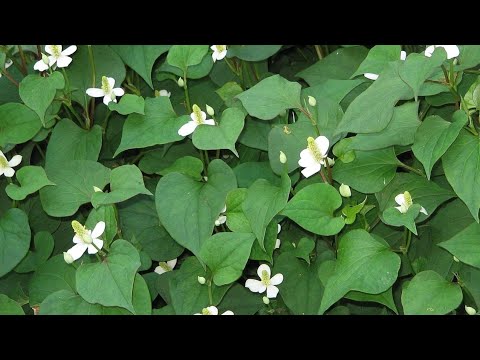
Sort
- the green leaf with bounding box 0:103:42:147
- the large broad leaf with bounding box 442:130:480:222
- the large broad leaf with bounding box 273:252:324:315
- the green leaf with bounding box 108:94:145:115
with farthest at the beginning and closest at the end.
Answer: the green leaf with bounding box 0:103:42:147 → the green leaf with bounding box 108:94:145:115 → the large broad leaf with bounding box 273:252:324:315 → the large broad leaf with bounding box 442:130:480:222

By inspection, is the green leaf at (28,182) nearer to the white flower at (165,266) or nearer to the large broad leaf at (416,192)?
the white flower at (165,266)

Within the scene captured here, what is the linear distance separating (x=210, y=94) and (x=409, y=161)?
0.51 meters

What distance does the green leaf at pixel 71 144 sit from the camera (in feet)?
5.72

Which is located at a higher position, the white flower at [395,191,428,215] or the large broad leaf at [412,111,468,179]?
the large broad leaf at [412,111,468,179]

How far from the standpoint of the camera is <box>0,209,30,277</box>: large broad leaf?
1.59 metres

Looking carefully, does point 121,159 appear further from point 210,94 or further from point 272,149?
point 272,149

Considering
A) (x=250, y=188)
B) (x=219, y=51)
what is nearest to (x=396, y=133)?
(x=250, y=188)

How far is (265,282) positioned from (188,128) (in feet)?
1.17

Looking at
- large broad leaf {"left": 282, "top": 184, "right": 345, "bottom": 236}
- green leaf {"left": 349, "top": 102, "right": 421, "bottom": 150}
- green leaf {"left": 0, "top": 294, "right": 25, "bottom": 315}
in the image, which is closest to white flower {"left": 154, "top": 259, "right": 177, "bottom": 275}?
green leaf {"left": 0, "top": 294, "right": 25, "bottom": 315}

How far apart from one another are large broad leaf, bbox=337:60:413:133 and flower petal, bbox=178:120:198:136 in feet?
1.09


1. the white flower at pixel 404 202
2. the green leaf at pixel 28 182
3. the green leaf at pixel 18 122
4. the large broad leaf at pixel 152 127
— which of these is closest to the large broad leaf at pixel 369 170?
the white flower at pixel 404 202

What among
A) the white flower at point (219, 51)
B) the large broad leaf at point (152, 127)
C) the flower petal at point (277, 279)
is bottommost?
the flower petal at point (277, 279)

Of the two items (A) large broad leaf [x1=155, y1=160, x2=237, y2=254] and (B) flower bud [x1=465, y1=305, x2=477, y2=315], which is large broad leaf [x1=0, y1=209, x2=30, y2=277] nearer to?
(A) large broad leaf [x1=155, y1=160, x2=237, y2=254]

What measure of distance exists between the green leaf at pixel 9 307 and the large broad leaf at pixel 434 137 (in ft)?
2.87
